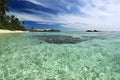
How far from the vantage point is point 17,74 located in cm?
1004

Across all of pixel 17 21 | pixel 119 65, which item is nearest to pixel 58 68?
pixel 119 65

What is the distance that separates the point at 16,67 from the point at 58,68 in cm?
306

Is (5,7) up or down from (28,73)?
up

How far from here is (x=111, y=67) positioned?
1287cm

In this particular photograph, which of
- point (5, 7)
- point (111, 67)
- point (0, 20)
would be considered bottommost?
point (111, 67)

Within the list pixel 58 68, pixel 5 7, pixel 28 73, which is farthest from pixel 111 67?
pixel 5 7

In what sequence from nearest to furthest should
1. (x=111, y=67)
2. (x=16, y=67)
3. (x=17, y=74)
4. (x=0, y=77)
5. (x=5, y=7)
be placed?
(x=0, y=77) < (x=17, y=74) < (x=16, y=67) < (x=111, y=67) < (x=5, y=7)

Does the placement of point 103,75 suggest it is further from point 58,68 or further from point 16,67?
point 16,67

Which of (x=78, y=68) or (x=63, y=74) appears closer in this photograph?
(x=63, y=74)

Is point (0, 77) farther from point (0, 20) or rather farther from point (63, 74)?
point (0, 20)

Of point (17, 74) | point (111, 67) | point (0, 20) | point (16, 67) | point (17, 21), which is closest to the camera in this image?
point (17, 74)

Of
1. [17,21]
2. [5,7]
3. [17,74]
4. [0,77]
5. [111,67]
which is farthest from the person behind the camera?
[17,21]

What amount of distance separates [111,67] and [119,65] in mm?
1132

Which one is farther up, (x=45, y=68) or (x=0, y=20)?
(x=0, y=20)
